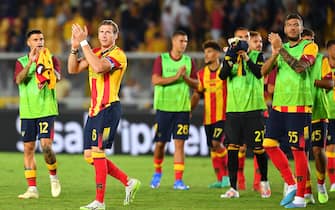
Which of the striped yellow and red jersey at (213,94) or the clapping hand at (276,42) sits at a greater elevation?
the clapping hand at (276,42)

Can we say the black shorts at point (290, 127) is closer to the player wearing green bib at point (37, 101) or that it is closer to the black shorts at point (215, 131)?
the black shorts at point (215, 131)

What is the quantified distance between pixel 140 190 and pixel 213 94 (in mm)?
2081

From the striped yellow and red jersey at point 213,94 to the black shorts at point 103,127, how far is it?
3716mm

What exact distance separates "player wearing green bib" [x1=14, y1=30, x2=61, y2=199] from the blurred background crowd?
24.0ft

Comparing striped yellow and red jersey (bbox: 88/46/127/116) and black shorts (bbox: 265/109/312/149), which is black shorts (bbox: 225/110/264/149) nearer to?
black shorts (bbox: 265/109/312/149)

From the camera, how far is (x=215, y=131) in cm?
1555

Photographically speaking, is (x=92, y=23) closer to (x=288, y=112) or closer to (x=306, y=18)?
(x=306, y=18)

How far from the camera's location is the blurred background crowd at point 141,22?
70.2ft

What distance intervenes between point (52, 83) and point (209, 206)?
285 centimetres

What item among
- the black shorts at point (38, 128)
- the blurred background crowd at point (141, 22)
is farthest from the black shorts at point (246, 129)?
the blurred background crowd at point (141, 22)

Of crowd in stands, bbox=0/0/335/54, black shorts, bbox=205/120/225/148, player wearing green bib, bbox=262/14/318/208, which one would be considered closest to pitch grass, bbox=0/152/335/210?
player wearing green bib, bbox=262/14/318/208

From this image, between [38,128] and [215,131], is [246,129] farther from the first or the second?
[38,128]

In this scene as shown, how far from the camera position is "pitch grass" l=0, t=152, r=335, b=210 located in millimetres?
12641

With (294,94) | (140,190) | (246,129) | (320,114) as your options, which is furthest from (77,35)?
(320,114)
